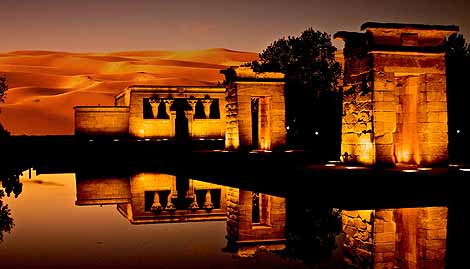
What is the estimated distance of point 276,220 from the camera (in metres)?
8.61

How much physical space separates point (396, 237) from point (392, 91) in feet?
29.4

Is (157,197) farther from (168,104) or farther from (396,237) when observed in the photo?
(168,104)

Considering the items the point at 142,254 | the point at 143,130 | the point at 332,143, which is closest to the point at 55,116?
the point at 143,130

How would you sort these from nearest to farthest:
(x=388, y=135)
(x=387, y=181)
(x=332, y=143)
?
(x=387, y=181), (x=388, y=135), (x=332, y=143)

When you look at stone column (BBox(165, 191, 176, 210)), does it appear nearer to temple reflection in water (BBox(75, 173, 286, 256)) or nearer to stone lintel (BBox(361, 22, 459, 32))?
temple reflection in water (BBox(75, 173, 286, 256))

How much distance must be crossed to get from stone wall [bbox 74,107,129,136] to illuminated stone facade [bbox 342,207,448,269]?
30.7m

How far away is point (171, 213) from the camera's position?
10.1 meters

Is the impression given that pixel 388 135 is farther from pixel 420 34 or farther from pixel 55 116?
pixel 55 116

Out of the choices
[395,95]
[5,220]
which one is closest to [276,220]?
[5,220]

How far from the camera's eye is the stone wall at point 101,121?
3750 cm

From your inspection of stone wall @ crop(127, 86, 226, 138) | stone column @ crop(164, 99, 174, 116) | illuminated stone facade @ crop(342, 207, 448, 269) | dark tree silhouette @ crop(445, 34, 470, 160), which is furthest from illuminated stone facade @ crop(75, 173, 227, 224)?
stone column @ crop(164, 99, 174, 116)

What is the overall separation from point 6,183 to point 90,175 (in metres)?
2.89

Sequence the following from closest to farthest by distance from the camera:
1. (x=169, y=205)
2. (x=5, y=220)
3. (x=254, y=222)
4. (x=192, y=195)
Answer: (x=254, y=222) → (x=5, y=220) → (x=169, y=205) → (x=192, y=195)

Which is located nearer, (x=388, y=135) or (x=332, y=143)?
(x=388, y=135)
